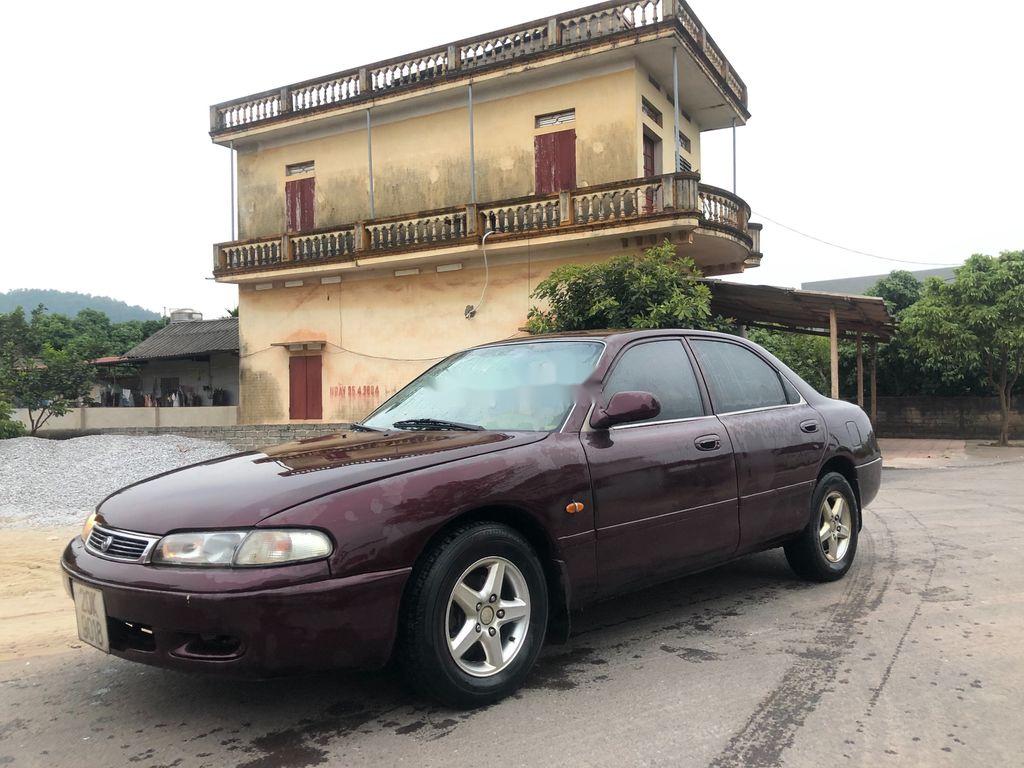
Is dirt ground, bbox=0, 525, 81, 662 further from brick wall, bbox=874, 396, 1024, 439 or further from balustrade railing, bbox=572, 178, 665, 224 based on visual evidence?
brick wall, bbox=874, 396, 1024, 439

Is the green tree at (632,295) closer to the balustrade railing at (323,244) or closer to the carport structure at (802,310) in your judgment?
the carport structure at (802,310)

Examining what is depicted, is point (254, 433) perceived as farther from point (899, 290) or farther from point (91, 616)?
point (899, 290)

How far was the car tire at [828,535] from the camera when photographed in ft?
16.5

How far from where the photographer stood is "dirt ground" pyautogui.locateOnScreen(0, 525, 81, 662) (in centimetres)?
441

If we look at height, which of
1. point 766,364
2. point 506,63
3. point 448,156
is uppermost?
point 506,63

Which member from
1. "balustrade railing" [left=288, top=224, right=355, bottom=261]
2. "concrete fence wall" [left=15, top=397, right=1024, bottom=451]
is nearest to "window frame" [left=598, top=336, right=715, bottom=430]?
"balustrade railing" [left=288, top=224, right=355, bottom=261]

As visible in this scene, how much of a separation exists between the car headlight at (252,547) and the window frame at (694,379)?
144 centimetres

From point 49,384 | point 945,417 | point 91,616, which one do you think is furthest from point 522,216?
point 945,417

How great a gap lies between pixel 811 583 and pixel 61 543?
745 centimetres

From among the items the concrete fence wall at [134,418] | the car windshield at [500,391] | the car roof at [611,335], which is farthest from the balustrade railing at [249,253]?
the car roof at [611,335]

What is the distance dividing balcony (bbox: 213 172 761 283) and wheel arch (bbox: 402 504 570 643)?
1187 cm

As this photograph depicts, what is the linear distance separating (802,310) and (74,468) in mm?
13955

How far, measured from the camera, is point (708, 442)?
4242 millimetres

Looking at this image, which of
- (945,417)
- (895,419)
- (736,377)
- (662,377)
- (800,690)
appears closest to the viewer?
(800,690)
